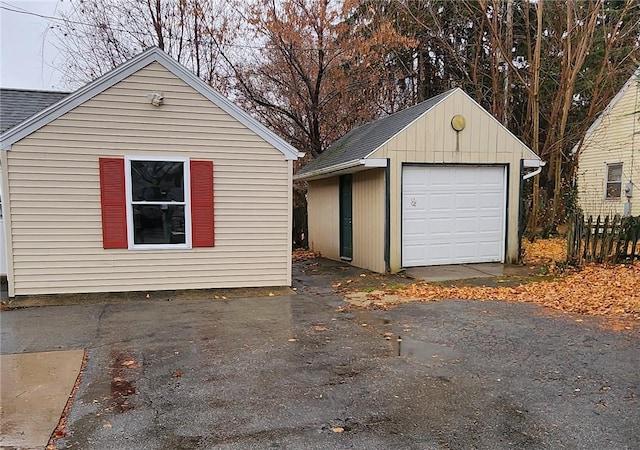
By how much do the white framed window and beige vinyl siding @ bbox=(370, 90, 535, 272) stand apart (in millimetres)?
3988

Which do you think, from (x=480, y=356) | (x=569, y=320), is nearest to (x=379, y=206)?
(x=569, y=320)

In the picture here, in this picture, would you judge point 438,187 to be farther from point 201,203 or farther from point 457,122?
point 201,203

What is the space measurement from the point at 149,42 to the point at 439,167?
11.8 meters

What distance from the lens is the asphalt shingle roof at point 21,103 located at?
337 inches

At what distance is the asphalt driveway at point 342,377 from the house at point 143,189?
109cm

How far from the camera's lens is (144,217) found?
7.82 m

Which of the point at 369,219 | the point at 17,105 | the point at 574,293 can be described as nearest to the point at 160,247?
the point at 17,105

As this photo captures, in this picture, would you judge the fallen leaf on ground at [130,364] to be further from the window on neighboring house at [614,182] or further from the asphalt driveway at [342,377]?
the window on neighboring house at [614,182]

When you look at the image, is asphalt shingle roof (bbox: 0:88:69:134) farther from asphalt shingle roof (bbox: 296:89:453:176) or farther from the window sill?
asphalt shingle roof (bbox: 296:89:453:176)

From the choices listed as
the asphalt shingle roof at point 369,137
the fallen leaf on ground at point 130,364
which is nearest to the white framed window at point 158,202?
the fallen leaf on ground at point 130,364

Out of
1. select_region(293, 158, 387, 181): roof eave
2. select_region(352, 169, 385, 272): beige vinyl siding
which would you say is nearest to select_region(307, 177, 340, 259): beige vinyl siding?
select_region(293, 158, 387, 181): roof eave

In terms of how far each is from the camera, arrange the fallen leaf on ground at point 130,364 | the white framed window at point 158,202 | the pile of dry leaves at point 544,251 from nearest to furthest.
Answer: the fallen leaf on ground at point 130,364
the white framed window at point 158,202
the pile of dry leaves at point 544,251

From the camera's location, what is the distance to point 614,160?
53.7 ft

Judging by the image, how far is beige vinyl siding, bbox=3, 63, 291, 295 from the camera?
7.39m
